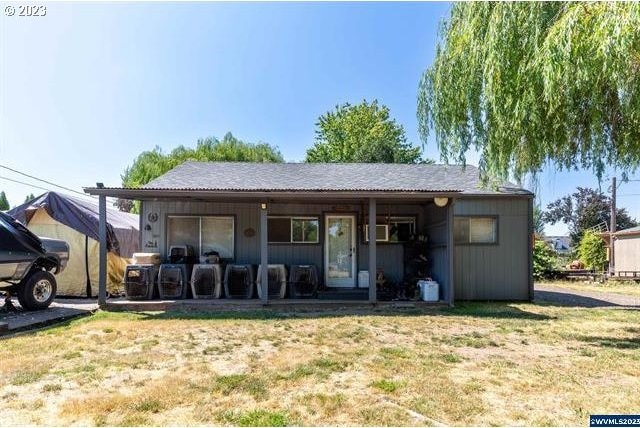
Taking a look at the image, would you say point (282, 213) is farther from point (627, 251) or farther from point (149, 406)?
point (627, 251)

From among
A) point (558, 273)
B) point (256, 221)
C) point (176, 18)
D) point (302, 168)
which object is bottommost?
point (558, 273)

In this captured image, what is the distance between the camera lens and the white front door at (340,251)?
33.3ft

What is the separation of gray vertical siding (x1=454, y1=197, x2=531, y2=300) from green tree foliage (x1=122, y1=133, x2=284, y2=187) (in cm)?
1879

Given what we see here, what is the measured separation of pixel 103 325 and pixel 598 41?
7.28 m

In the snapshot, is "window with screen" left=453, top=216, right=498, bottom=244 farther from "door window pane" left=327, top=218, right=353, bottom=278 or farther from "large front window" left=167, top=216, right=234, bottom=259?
"large front window" left=167, top=216, right=234, bottom=259

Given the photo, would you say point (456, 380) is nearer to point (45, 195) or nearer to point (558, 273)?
point (45, 195)

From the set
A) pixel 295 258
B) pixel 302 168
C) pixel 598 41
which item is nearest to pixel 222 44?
pixel 302 168

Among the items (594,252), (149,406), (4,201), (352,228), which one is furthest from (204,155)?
(149,406)

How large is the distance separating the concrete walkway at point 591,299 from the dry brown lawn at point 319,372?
2916 millimetres

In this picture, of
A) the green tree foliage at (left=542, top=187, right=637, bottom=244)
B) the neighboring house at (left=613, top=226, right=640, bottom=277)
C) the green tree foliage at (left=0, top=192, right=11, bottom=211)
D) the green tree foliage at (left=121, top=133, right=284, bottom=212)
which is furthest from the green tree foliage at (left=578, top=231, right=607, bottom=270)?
the green tree foliage at (left=0, top=192, right=11, bottom=211)

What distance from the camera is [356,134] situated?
89.9ft

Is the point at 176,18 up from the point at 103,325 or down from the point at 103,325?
up

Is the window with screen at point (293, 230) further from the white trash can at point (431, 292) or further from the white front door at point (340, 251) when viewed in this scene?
the white trash can at point (431, 292)

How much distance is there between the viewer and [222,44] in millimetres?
9523
